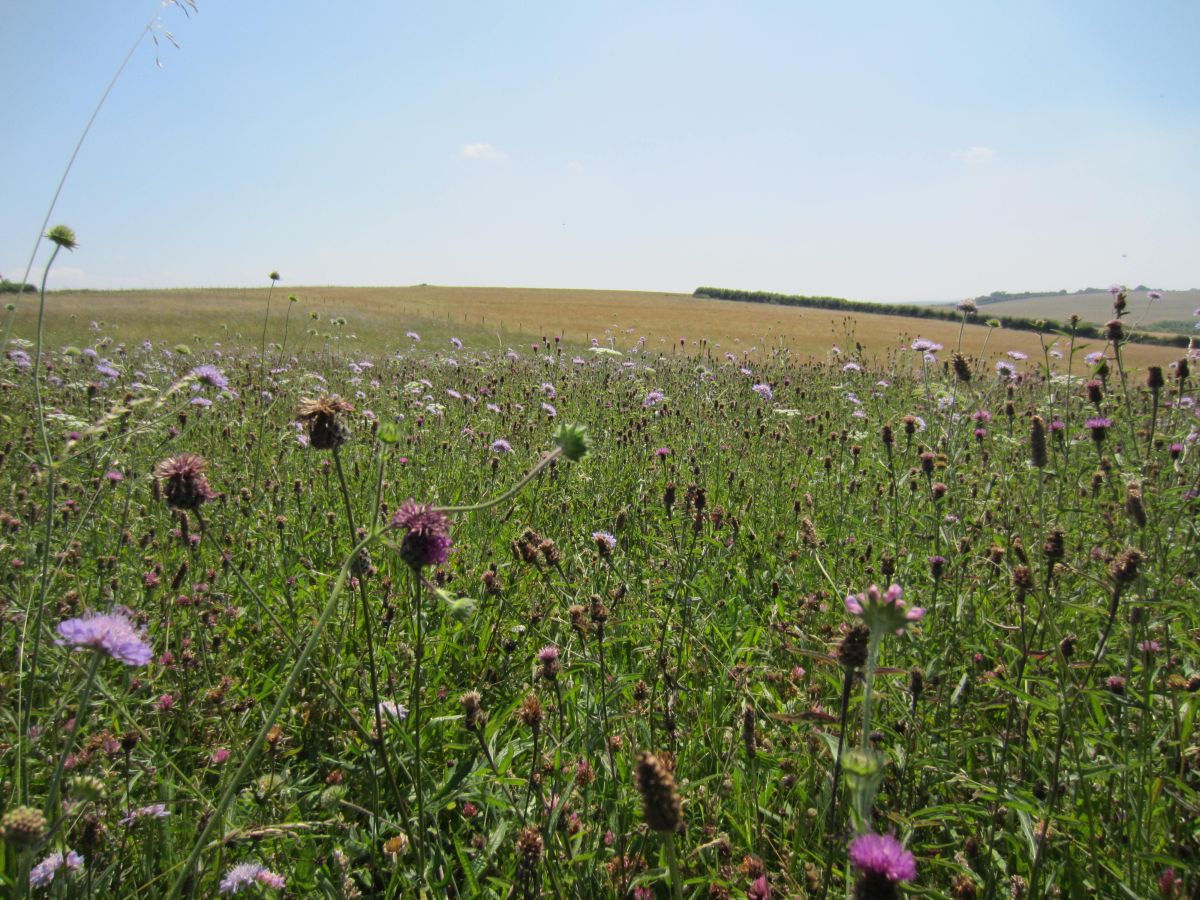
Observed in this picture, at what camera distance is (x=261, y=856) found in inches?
61.4

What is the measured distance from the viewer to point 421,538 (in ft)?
4.22

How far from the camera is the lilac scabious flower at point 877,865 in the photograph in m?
0.82

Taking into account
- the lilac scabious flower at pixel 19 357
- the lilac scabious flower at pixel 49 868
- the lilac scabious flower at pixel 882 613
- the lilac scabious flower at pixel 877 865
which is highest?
the lilac scabious flower at pixel 19 357

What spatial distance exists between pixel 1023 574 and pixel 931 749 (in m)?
0.61

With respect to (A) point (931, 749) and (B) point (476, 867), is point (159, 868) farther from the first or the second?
(A) point (931, 749)

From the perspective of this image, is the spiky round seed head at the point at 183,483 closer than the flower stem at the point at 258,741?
No

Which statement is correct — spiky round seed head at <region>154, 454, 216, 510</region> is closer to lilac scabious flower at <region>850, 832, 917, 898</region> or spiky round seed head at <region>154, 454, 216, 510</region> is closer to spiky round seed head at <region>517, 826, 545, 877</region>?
spiky round seed head at <region>517, 826, 545, 877</region>

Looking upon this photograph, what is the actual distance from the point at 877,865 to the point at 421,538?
0.93 m

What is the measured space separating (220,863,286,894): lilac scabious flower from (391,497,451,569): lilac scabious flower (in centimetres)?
83

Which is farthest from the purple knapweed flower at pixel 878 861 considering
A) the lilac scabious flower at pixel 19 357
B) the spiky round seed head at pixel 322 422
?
the lilac scabious flower at pixel 19 357

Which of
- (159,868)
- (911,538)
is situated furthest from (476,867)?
(911,538)

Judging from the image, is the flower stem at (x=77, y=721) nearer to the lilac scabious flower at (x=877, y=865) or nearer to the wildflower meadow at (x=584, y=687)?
the wildflower meadow at (x=584, y=687)

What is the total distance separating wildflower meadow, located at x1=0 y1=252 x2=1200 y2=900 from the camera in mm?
1335

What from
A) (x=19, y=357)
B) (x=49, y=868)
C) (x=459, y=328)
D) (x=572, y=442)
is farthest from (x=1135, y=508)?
(x=459, y=328)
